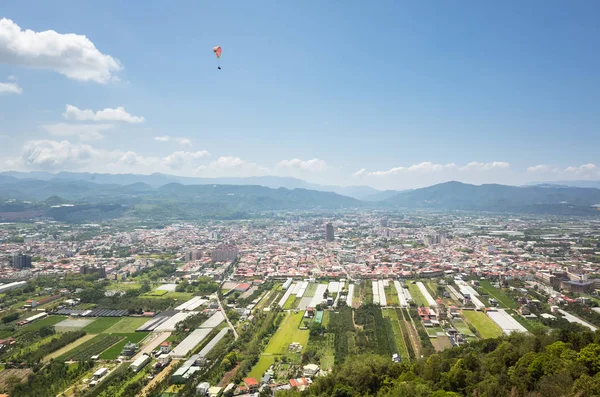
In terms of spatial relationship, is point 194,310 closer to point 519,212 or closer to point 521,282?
point 521,282

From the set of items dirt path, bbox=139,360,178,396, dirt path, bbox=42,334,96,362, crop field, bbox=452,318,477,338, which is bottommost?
dirt path, bbox=42,334,96,362

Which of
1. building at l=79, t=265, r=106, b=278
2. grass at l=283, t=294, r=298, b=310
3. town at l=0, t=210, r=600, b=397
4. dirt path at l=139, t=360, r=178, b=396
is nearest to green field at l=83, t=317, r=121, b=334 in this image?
town at l=0, t=210, r=600, b=397

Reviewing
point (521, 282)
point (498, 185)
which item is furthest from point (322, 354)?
point (498, 185)

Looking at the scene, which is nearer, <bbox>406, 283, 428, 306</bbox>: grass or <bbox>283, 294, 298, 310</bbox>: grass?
<bbox>283, 294, 298, 310</bbox>: grass

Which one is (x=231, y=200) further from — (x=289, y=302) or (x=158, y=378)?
(x=158, y=378)

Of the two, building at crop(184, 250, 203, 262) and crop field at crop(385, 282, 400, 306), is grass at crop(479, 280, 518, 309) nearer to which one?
crop field at crop(385, 282, 400, 306)

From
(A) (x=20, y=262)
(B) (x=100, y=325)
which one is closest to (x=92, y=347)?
(B) (x=100, y=325)
